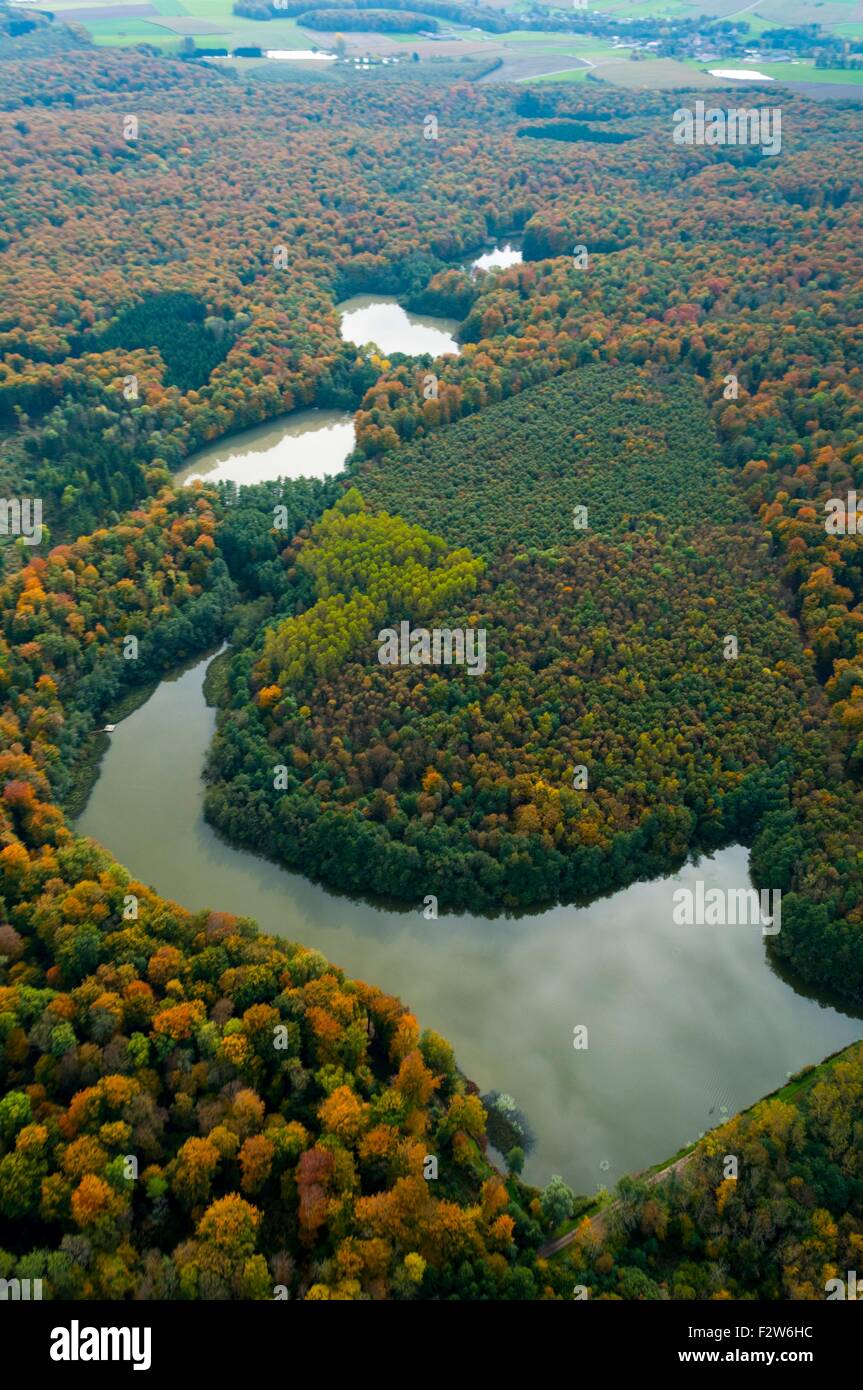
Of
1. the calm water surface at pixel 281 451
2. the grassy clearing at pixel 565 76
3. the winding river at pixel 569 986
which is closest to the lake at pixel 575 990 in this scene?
the winding river at pixel 569 986

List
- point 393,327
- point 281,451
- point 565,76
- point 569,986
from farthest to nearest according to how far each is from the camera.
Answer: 1. point 565,76
2. point 393,327
3. point 281,451
4. point 569,986

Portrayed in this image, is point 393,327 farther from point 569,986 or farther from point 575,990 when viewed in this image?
point 575,990

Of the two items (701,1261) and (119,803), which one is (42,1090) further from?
(701,1261)

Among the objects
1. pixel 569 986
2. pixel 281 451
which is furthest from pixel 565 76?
pixel 569 986

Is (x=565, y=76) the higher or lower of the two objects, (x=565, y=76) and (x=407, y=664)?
the higher
